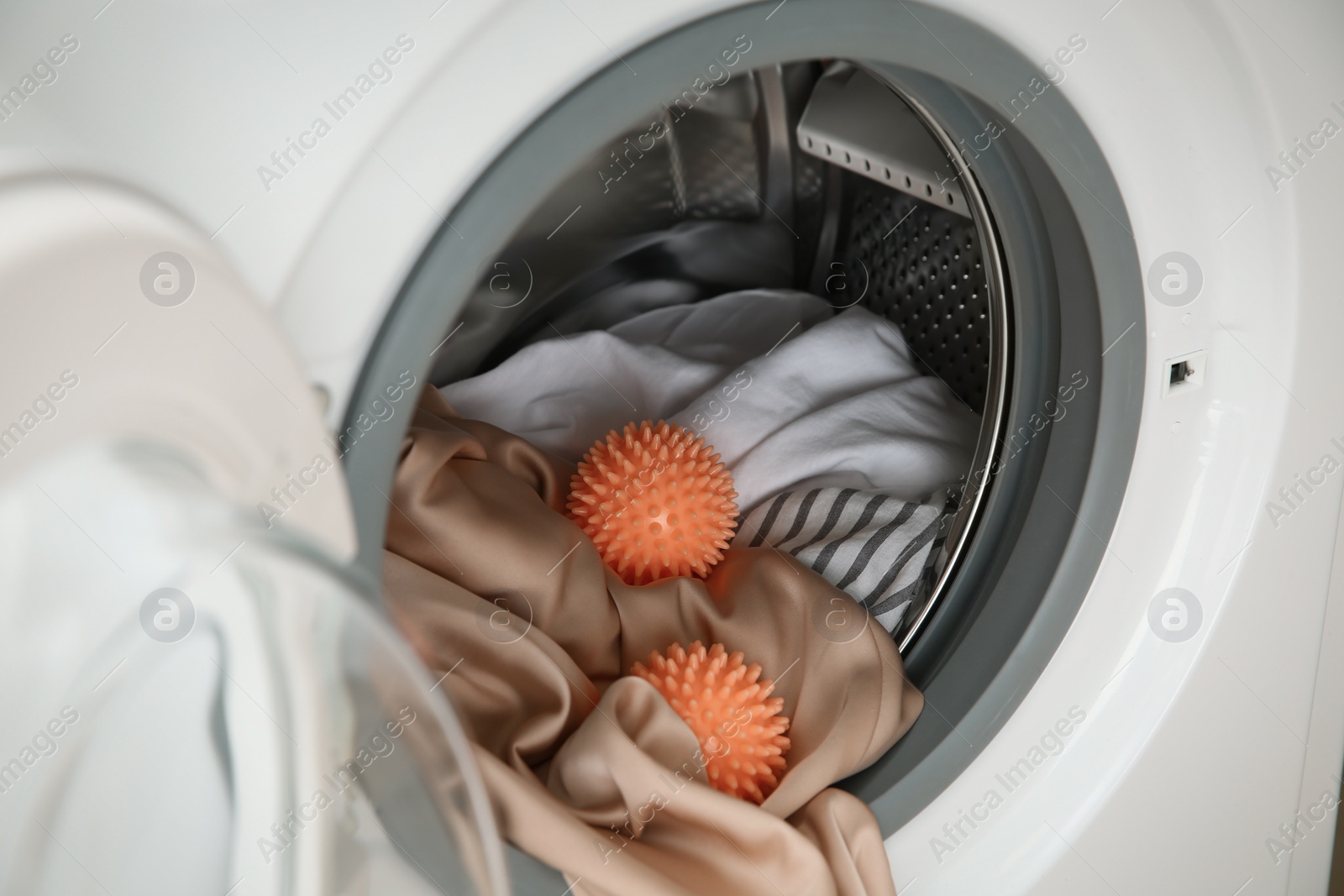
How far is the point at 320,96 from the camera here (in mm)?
335

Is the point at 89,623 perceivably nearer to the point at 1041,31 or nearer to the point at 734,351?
the point at 1041,31

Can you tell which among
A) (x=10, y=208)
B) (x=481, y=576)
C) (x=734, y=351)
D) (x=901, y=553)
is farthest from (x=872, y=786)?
(x=10, y=208)

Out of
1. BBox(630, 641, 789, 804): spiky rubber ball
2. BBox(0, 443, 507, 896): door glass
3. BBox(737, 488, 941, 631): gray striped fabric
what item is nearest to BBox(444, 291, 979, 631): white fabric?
BBox(737, 488, 941, 631): gray striped fabric

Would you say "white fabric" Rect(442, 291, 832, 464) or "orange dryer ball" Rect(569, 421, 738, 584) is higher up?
"white fabric" Rect(442, 291, 832, 464)

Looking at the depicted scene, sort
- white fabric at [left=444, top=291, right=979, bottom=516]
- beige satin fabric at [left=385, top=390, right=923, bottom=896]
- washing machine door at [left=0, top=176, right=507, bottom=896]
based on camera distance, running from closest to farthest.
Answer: washing machine door at [left=0, top=176, right=507, bottom=896]
beige satin fabric at [left=385, top=390, right=923, bottom=896]
white fabric at [left=444, top=291, right=979, bottom=516]

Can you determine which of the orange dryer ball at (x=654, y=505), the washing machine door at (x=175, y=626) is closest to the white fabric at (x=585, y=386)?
the orange dryer ball at (x=654, y=505)

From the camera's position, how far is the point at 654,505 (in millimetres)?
666

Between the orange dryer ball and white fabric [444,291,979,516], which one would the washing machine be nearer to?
white fabric [444,291,979,516]

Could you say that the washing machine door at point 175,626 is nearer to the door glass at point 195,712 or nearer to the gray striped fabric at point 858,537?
the door glass at point 195,712

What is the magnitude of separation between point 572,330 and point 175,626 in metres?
0.76

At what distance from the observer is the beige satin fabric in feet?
1.70

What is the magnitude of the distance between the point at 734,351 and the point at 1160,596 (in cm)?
42

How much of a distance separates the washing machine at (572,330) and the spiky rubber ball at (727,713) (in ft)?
0.24

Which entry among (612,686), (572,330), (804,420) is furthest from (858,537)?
(572,330)
